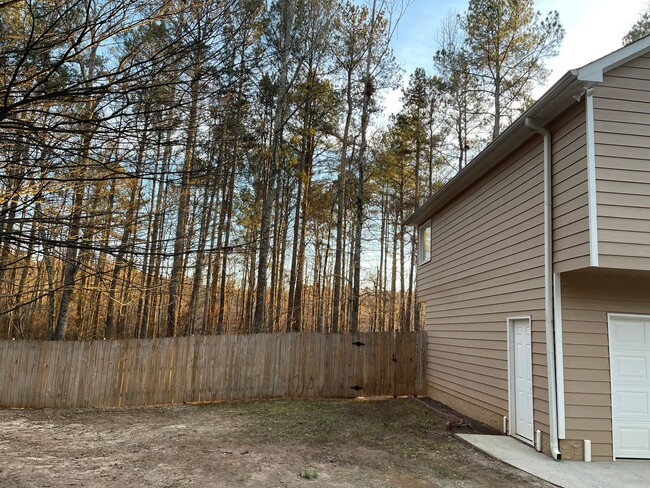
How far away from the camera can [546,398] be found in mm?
5332

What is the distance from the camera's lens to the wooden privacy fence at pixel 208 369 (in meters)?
8.51

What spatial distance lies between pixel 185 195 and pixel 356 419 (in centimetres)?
612

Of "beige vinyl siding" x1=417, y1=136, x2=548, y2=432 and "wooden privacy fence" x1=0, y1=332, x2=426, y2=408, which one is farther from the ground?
"beige vinyl siding" x1=417, y1=136, x2=548, y2=432

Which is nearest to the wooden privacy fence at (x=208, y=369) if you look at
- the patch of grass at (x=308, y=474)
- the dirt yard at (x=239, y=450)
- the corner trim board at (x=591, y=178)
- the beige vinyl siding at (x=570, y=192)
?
the dirt yard at (x=239, y=450)

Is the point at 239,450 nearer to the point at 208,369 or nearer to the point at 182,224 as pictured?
the point at 208,369

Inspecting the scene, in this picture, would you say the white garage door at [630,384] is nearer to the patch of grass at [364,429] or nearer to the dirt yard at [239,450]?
the dirt yard at [239,450]

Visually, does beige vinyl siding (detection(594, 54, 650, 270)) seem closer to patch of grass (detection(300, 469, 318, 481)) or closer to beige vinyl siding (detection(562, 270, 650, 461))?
beige vinyl siding (detection(562, 270, 650, 461))

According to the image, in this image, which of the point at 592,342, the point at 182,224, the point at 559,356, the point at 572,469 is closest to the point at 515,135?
the point at 592,342

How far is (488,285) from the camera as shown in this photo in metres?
7.32

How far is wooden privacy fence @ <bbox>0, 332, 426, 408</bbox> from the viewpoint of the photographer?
8508 mm

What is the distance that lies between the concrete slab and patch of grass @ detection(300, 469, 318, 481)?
2.31 metres

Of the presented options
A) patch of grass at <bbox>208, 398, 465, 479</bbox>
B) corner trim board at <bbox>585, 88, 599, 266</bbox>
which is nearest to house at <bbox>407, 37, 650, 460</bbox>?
corner trim board at <bbox>585, 88, 599, 266</bbox>

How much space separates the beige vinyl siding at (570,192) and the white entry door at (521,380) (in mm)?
1308

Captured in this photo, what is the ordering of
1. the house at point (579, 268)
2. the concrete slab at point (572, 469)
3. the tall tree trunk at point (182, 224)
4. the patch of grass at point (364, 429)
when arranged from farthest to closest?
the patch of grass at point (364, 429) < the house at point (579, 268) < the concrete slab at point (572, 469) < the tall tree trunk at point (182, 224)
